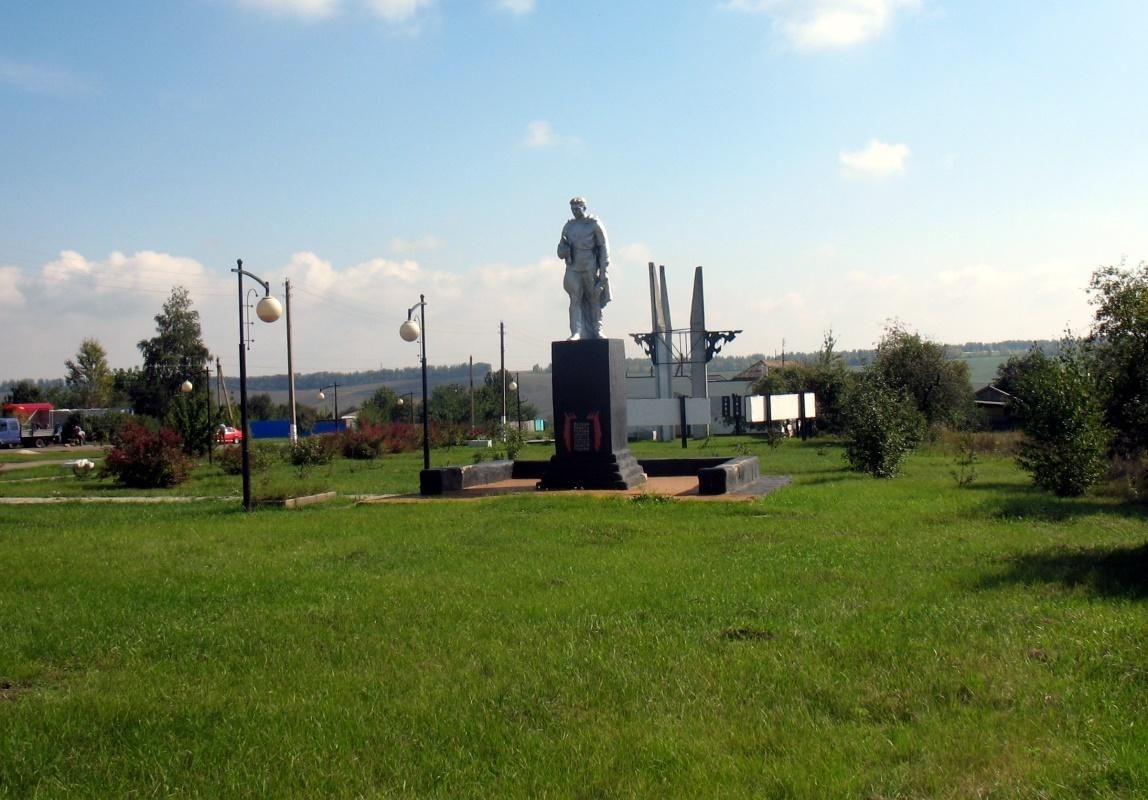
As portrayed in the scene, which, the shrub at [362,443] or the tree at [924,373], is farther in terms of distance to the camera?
the tree at [924,373]

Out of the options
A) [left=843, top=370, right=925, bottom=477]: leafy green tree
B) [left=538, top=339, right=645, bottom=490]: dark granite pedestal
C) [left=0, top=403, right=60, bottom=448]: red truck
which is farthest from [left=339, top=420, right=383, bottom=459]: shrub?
[left=0, top=403, right=60, bottom=448]: red truck

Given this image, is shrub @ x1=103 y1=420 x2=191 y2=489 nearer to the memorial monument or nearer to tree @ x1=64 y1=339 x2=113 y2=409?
the memorial monument

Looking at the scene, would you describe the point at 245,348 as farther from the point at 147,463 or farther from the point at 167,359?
the point at 167,359

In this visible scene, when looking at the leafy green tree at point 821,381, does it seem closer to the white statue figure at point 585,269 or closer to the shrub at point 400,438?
the shrub at point 400,438

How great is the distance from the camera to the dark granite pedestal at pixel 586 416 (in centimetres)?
1745

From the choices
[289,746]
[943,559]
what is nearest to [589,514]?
[943,559]

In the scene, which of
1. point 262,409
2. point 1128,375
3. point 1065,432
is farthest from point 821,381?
point 262,409

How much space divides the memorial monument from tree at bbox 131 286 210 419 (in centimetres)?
5394

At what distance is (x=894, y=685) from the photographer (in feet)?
18.2

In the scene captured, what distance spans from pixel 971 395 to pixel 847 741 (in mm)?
46011

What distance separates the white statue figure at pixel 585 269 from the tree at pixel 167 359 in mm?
53690

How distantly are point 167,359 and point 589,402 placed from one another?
5635 centimetres

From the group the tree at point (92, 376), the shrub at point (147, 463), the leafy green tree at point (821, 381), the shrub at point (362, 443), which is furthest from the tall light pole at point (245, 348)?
the tree at point (92, 376)

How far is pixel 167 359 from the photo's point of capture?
223 ft
